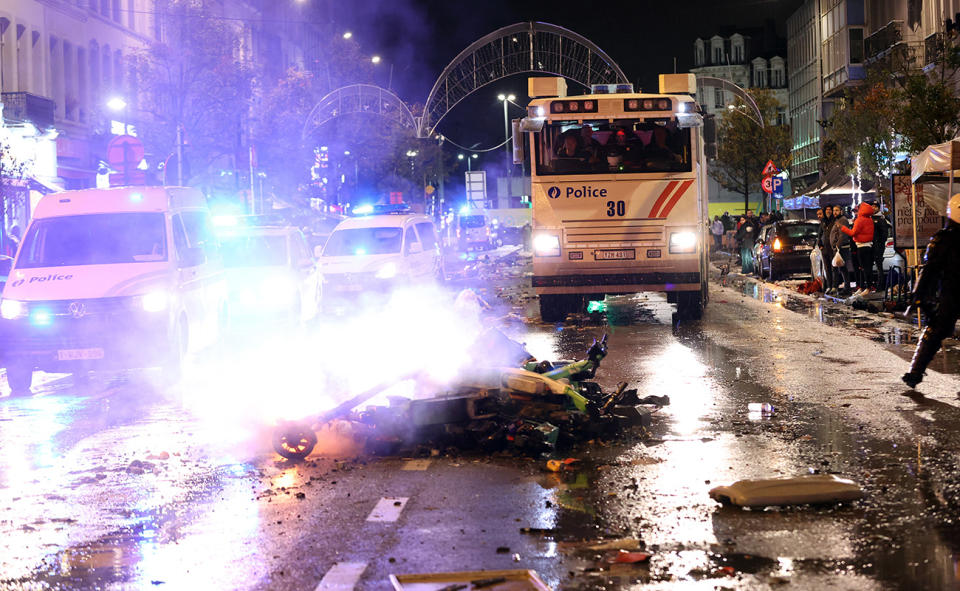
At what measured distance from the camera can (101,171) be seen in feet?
144

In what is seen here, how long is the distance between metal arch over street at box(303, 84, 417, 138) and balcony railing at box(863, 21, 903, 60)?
78.4 feet

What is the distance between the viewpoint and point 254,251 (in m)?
21.2

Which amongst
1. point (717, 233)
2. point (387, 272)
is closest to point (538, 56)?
point (717, 233)

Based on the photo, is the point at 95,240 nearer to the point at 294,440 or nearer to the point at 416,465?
the point at 294,440

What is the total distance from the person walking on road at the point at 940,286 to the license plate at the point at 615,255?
27.6ft

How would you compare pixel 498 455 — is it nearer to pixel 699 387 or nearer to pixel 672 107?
pixel 699 387

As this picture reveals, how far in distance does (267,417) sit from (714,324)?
1076 centimetres

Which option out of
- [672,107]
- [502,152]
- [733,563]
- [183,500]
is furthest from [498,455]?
[502,152]

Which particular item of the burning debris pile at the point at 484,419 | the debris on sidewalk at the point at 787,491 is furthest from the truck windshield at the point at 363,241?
the debris on sidewalk at the point at 787,491

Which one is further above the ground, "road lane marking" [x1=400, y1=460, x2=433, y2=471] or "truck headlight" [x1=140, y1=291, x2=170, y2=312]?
"truck headlight" [x1=140, y1=291, x2=170, y2=312]

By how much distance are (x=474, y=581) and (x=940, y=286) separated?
749 cm

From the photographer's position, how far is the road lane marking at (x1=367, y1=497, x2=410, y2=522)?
6926mm

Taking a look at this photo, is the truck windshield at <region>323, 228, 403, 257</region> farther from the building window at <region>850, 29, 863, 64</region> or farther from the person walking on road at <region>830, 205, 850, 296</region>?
the building window at <region>850, 29, 863, 64</region>

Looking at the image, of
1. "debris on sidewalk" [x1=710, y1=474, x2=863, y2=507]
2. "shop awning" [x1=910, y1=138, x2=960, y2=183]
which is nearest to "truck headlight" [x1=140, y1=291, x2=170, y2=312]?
"debris on sidewalk" [x1=710, y1=474, x2=863, y2=507]
